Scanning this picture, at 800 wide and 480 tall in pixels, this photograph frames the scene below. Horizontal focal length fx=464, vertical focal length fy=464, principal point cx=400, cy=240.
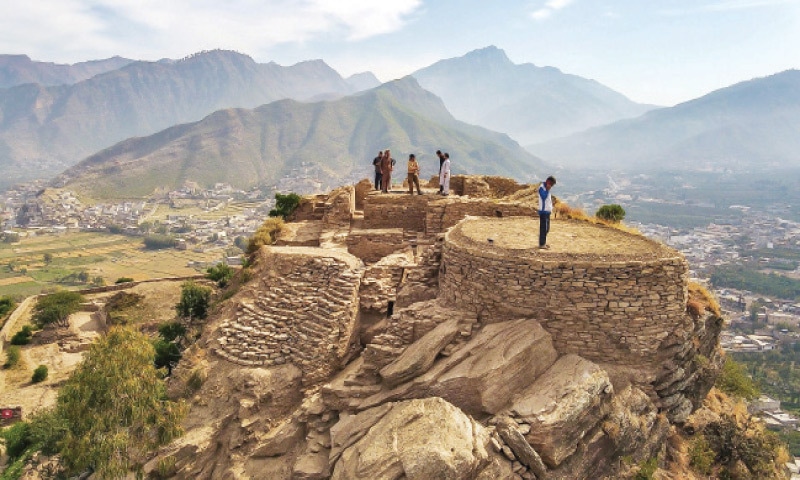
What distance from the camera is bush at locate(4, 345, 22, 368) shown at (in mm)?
29352

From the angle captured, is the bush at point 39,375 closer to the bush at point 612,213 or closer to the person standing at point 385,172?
the person standing at point 385,172

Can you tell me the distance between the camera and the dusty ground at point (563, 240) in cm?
1250

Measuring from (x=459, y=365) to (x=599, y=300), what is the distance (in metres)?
3.99

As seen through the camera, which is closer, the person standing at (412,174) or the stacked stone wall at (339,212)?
the person standing at (412,174)

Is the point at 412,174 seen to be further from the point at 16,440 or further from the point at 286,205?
the point at 16,440

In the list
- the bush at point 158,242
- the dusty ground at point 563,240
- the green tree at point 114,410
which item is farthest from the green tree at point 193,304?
the bush at point 158,242

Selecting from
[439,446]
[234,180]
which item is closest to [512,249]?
[439,446]

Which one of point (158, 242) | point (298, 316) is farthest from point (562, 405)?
point (158, 242)

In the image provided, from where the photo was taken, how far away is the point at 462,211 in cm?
1950

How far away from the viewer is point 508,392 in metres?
11.6

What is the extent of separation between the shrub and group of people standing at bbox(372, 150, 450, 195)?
18.4 ft

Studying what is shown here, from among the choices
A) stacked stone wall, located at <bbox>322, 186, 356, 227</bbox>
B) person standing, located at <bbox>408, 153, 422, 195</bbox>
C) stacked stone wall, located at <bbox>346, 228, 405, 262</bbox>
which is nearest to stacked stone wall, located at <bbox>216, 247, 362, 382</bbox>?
stacked stone wall, located at <bbox>346, 228, 405, 262</bbox>

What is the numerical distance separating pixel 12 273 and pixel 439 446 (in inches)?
4546

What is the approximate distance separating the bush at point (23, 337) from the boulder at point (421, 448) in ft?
106
